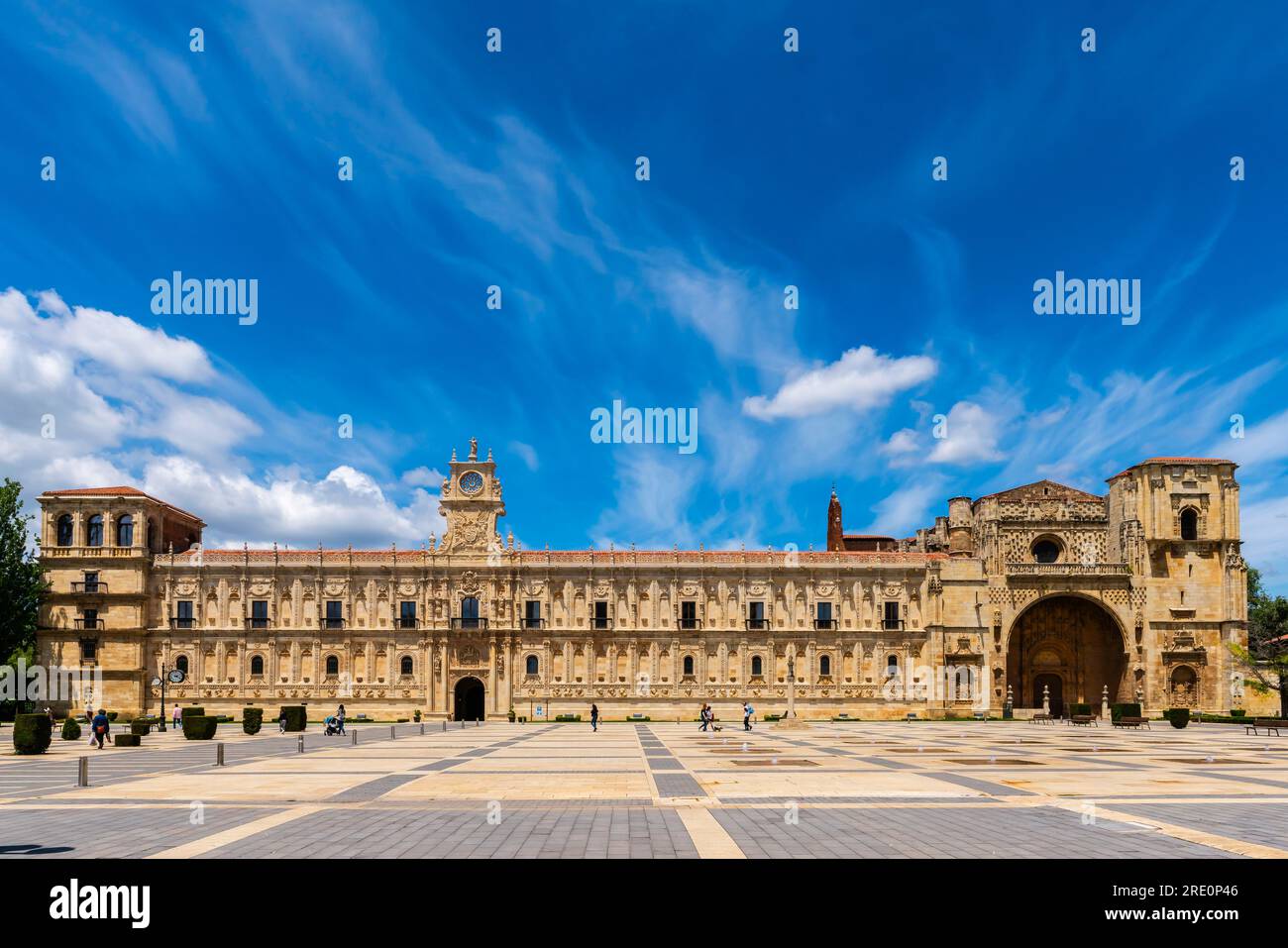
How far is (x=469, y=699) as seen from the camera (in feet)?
220

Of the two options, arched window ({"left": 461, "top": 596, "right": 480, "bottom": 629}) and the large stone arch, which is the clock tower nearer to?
arched window ({"left": 461, "top": 596, "right": 480, "bottom": 629})

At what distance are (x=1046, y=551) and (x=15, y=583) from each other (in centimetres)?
7073

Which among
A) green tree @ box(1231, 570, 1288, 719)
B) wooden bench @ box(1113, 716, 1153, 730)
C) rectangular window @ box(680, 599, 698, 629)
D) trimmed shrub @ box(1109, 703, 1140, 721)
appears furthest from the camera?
rectangular window @ box(680, 599, 698, 629)

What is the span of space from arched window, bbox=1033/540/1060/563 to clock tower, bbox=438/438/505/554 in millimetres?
38129

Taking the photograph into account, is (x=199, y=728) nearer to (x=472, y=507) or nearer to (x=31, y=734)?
(x=31, y=734)

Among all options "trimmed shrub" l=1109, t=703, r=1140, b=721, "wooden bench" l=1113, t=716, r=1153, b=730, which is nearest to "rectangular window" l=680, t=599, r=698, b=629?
"trimmed shrub" l=1109, t=703, r=1140, b=721

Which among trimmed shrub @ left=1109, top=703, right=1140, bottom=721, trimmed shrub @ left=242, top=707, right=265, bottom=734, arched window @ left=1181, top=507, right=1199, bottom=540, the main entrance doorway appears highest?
arched window @ left=1181, top=507, right=1199, bottom=540

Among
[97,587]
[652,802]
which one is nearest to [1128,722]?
[652,802]

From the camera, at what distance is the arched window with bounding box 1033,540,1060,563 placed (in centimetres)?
6994
